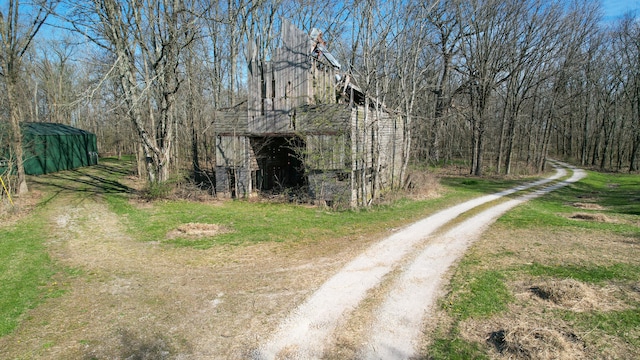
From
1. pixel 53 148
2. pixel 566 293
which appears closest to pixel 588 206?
pixel 566 293

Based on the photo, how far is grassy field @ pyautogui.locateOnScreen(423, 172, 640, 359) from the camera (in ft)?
17.6

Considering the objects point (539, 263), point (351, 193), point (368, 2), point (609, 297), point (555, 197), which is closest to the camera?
point (609, 297)

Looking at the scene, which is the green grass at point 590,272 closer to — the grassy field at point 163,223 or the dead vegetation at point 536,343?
the dead vegetation at point 536,343

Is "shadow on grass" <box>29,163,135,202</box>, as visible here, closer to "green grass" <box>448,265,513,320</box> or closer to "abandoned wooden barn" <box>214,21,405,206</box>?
"abandoned wooden barn" <box>214,21,405,206</box>

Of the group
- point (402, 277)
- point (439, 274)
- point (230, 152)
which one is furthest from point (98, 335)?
point (230, 152)

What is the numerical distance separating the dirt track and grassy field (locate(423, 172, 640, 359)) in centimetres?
42

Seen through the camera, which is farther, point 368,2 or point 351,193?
point 368,2

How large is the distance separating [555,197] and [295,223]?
1619 centimetres

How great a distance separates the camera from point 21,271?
27.8 ft

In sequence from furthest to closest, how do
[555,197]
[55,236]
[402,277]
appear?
[555,197] → [55,236] → [402,277]

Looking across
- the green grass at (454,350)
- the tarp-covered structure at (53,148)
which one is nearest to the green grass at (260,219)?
the green grass at (454,350)

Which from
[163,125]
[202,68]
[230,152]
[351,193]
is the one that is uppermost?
[202,68]

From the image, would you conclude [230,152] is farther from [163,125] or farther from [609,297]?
[609,297]

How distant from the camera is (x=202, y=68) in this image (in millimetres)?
27375
